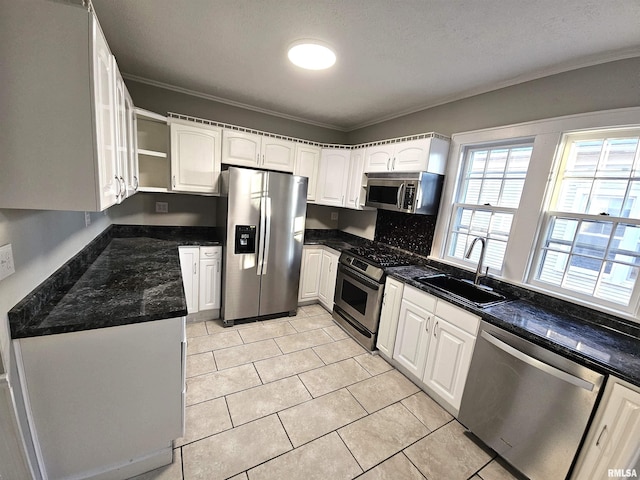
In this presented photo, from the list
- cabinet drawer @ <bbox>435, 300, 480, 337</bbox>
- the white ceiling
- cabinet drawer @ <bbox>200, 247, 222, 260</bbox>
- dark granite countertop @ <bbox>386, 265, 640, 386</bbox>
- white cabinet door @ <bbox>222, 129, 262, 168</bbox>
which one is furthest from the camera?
white cabinet door @ <bbox>222, 129, 262, 168</bbox>

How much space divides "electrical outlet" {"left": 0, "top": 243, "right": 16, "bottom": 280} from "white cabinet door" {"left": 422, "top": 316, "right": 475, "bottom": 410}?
2.34 m

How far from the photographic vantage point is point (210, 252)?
2.81 m

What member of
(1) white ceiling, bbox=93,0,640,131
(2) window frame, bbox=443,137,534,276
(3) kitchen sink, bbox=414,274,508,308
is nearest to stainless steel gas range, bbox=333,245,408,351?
(3) kitchen sink, bbox=414,274,508,308

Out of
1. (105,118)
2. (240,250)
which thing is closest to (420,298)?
(240,250)

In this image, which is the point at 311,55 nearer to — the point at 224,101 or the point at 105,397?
the point at 224,101

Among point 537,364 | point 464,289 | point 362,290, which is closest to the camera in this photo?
point 537,364

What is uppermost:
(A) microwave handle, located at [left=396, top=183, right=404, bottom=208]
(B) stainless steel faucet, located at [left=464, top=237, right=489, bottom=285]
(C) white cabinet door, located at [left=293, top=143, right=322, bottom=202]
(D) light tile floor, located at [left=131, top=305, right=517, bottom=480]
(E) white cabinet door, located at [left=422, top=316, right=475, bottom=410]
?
(C) white cabinet door, located at [left=293, top=143, right=322, bottom=202]

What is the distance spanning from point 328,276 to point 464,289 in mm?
1573

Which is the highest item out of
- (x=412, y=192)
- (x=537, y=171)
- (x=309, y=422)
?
(x=537, y=171)

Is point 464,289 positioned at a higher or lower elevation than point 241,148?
lower

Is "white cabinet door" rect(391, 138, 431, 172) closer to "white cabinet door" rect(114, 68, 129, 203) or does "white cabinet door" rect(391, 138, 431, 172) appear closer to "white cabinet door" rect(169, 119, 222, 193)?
"white cabinet door" rect(169, 119, 222, 193)

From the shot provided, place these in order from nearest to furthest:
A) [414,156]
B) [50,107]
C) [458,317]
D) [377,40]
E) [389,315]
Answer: [50,107] → [377,40] → [458,317] → [389,315] → [414,156]

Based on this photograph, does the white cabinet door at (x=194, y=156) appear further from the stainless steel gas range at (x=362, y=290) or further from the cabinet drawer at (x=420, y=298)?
the cabinet drawer at (x=420, y=298)

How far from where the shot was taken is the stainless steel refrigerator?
2.67m
